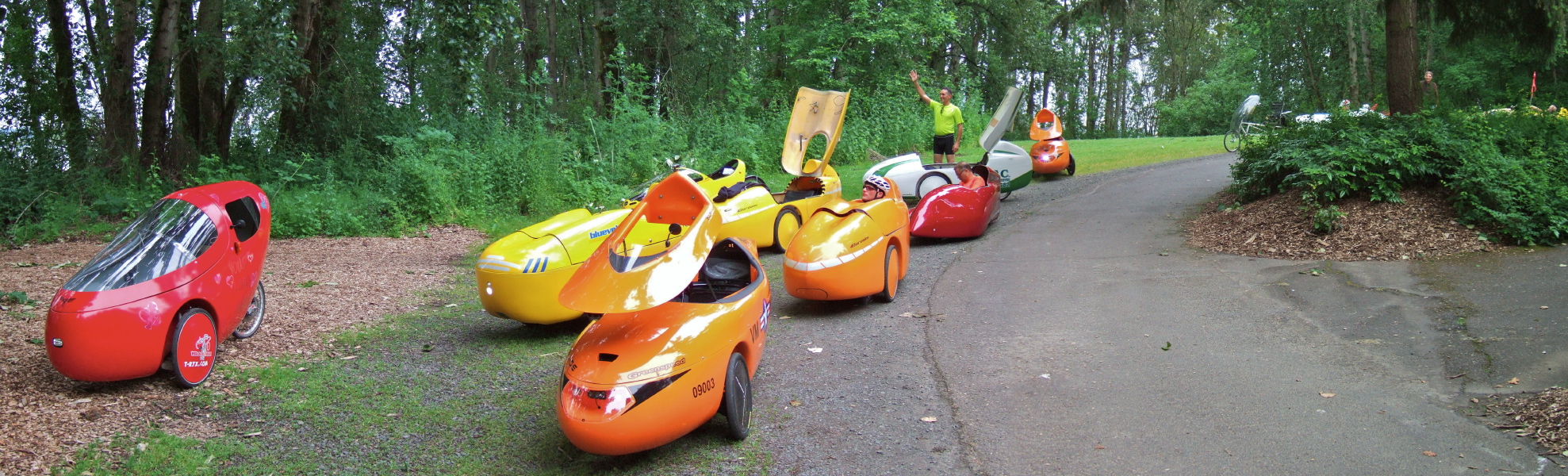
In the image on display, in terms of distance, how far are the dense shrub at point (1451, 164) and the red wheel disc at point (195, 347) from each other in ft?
33.0

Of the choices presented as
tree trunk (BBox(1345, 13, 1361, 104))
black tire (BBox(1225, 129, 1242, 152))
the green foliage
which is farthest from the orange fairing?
tree trunk (BBox(1345, 13, 1361, 104))

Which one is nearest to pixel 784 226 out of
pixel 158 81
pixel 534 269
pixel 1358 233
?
pixel 534 269

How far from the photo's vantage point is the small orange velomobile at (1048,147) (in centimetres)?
1719

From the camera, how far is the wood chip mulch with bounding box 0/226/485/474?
16.6 ft

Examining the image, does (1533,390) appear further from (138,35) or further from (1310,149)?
(138,35)

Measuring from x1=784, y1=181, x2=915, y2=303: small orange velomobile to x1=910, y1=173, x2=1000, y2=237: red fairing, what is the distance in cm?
271

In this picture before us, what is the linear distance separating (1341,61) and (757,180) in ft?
112

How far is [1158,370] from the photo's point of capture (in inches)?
242

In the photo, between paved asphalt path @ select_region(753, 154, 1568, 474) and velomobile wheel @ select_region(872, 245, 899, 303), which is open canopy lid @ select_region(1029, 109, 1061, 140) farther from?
velomobile wheel @ select_region(872, 245, 899, 303)

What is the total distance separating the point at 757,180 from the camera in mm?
11906

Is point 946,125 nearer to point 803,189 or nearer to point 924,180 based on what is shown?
point 924,180

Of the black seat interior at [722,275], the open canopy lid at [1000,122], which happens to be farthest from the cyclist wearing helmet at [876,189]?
the open canopy lid at [1000,122]

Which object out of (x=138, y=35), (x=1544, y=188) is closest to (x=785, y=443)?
(x=1544, y=188)

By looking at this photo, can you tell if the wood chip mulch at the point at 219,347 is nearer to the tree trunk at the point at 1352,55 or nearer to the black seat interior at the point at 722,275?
the black seat interior at the point at 722,275
